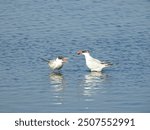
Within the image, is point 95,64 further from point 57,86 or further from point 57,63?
point 57,86

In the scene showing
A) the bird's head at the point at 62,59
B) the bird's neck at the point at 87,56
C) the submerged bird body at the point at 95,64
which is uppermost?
the bird's neck at the point at 87,56

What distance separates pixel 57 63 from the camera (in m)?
24.8

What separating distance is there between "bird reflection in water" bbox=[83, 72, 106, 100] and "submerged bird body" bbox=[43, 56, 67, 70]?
86cm

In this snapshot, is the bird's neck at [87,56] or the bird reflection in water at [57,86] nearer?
the bird reflection in water at [57,86]

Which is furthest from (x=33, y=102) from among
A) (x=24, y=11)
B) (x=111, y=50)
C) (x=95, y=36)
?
(x=24, y=11)

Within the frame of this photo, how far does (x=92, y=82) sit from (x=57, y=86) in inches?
40.5

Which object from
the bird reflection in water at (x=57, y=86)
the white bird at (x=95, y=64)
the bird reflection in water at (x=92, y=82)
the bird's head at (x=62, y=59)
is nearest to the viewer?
the bird reflection in water at (x=57, y=86)

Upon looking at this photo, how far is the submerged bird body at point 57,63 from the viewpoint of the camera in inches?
978

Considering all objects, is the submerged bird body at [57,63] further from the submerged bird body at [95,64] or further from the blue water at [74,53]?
the submerged bird body at [95,64]

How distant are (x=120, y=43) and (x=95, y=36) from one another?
132 cm

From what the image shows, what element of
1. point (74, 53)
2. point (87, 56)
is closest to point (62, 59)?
point (87, 56)

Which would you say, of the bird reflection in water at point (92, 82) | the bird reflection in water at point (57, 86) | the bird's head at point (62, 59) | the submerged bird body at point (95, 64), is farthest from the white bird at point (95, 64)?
the bird reflection in water at point (57, 86)

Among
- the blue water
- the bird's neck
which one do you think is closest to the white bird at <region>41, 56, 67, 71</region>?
the blue water

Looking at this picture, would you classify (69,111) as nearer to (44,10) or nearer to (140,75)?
(140,75)
